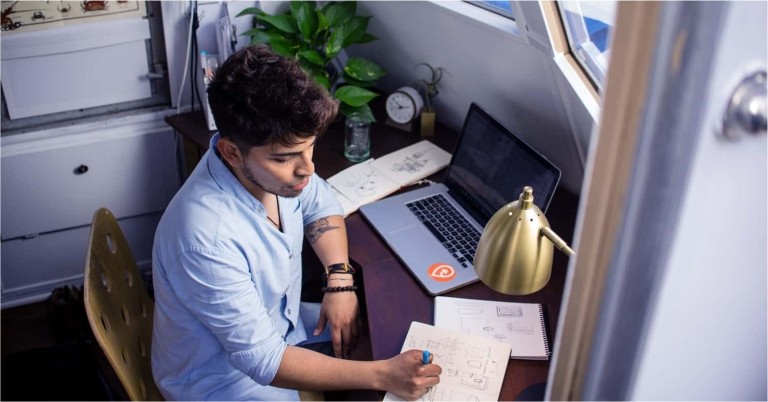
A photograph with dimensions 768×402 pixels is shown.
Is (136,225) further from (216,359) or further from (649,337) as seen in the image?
(649,337)

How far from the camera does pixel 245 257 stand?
1352 mm

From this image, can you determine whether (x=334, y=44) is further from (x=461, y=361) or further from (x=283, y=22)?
(x=461, y=361)

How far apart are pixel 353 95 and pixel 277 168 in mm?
745

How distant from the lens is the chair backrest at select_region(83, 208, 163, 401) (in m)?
1.28

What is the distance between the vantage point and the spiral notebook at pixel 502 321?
134cm

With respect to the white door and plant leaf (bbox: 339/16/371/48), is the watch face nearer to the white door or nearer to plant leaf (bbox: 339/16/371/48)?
Result: plant leaf (bbox: 339/16/371/48)

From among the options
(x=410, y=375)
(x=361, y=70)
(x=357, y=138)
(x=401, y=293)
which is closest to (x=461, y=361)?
(x=410, y=375)

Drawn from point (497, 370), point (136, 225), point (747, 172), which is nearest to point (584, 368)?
point (747, 172)

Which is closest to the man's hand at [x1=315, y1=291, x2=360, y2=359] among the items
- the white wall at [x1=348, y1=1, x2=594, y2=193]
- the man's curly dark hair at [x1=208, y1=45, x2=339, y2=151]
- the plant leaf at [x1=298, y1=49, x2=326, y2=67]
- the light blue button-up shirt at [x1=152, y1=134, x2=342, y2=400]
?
the light blue button-up shirt at [x1=152, y1=134, x2=342, y2=400]

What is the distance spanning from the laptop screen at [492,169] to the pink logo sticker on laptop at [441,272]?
19 centimetres

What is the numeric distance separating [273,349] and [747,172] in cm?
109

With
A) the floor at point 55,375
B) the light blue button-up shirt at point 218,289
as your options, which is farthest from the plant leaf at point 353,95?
the floor at point 55,375

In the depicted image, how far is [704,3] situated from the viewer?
12.2 inches

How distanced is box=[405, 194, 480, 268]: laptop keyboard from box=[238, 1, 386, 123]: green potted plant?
1.52ft
